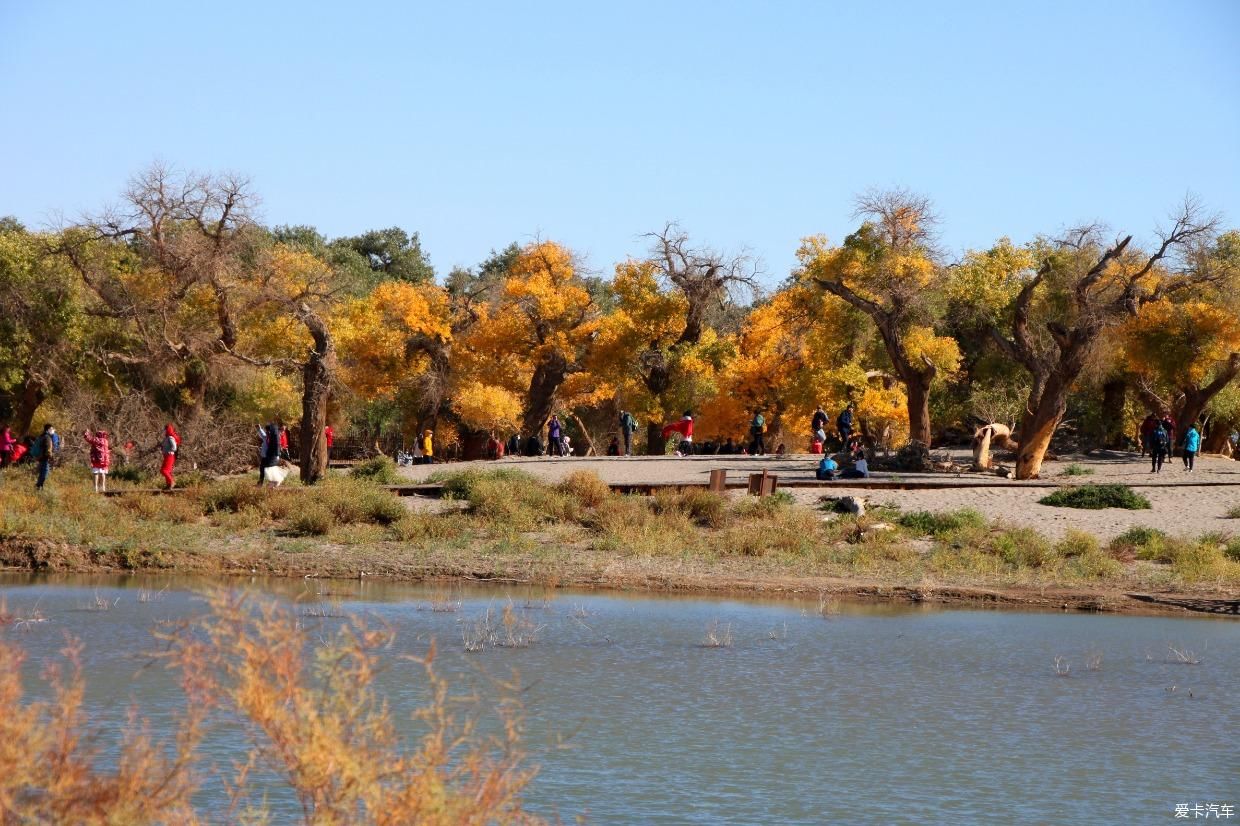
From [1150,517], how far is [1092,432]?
2670 cm

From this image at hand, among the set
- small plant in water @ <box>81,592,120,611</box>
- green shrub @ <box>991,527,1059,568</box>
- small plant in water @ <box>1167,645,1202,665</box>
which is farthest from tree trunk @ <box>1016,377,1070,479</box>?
small plant in water @ <box>81,592,120,611</box>

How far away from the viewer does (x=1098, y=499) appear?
3341 cm

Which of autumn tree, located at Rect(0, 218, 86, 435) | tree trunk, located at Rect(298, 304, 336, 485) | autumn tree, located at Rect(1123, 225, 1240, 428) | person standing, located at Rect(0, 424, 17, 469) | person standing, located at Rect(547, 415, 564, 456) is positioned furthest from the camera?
person standing, located at Rect(547, 415, 564, 456)

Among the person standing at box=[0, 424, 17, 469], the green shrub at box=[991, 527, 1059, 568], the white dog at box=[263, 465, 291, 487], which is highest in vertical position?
the person standing at box=[0, 424, 17, 469]

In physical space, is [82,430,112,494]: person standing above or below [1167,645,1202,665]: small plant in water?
above

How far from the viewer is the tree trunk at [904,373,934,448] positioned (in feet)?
140

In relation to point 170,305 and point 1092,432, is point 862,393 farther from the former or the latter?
point 170,305

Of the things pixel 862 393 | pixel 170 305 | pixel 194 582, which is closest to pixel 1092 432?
pixel 862 393

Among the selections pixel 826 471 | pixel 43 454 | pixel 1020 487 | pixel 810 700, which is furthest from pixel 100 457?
pixel 810 700

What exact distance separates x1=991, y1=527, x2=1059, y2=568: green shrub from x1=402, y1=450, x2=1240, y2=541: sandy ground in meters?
1.78

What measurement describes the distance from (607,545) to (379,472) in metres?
11.1

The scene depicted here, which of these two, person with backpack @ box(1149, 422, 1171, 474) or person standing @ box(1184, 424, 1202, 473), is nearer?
person with backpack @ box(1149, 422, 1171, 474)

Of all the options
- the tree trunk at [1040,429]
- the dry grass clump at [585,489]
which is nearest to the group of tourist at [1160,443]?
the tree trunk at [1040,429]

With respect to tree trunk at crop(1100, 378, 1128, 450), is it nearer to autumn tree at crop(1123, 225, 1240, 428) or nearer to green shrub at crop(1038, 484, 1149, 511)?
autumn tree at crop(1123, 225, 1240, 428)
